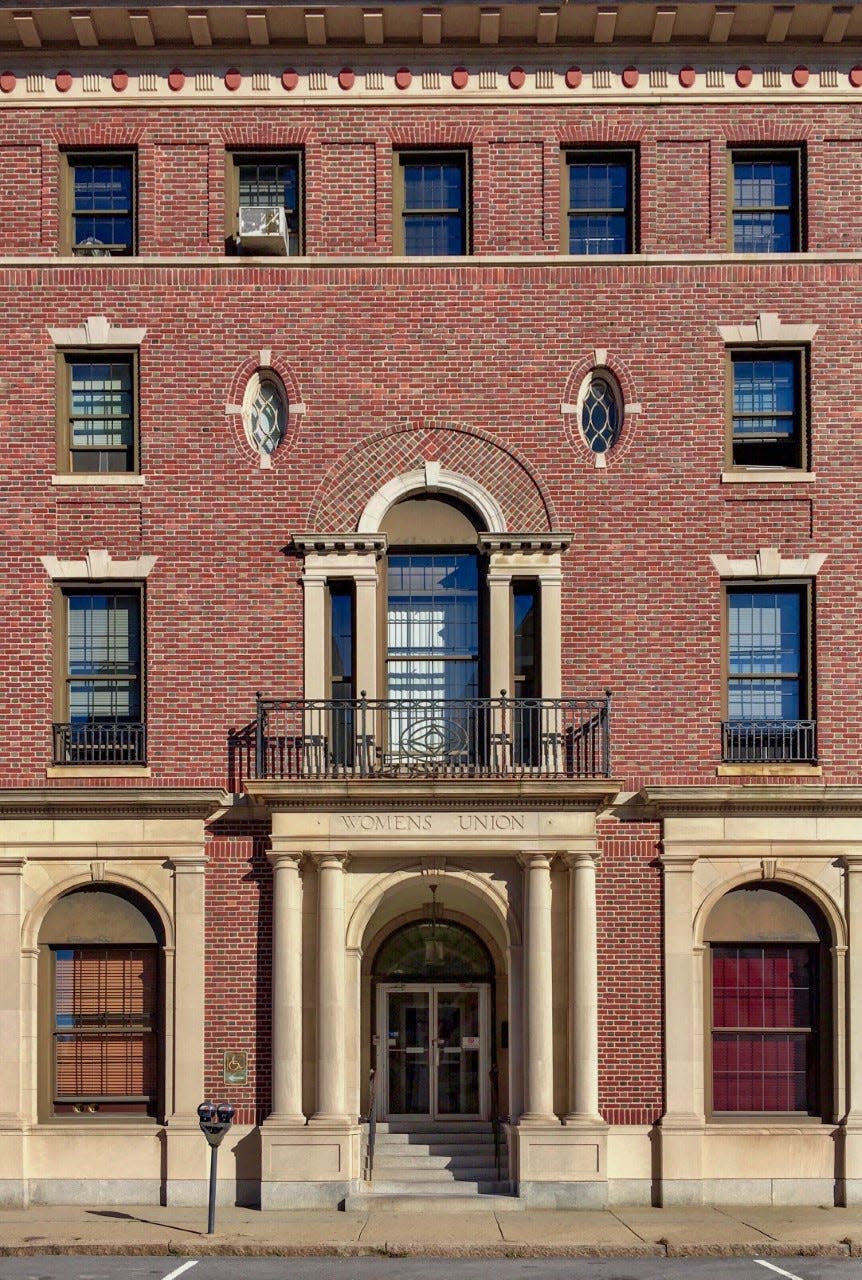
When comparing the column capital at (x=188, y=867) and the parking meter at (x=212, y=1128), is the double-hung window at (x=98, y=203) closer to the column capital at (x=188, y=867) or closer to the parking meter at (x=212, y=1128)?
the column capital at (x=188, y=867)

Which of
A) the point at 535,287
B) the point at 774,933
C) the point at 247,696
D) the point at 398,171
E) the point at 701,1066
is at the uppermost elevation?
the point at 398,171

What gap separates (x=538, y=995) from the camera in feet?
70.7

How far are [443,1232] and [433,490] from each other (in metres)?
8.53

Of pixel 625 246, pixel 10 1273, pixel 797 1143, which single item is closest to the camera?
pixel 10 1273

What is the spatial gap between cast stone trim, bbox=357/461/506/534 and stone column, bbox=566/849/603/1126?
4.18m

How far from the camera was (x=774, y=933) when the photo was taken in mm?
22391

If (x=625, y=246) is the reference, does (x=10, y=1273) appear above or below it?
below

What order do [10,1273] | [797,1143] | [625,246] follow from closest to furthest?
[10,1273] < [797,1143] < [625,246]

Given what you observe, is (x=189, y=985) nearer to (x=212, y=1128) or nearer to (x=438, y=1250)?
(x=212, y=1128)

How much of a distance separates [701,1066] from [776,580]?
5802mm

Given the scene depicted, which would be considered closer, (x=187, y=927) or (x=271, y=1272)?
(x=271, y=1272)

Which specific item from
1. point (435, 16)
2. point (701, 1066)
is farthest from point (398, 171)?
point (701, 1066)

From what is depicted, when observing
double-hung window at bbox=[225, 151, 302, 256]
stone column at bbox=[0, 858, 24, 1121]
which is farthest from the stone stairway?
double-hung window at bbox=[225, 151, 302, 256]

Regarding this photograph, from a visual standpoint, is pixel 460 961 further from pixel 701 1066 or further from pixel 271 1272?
pixel 271 1272
